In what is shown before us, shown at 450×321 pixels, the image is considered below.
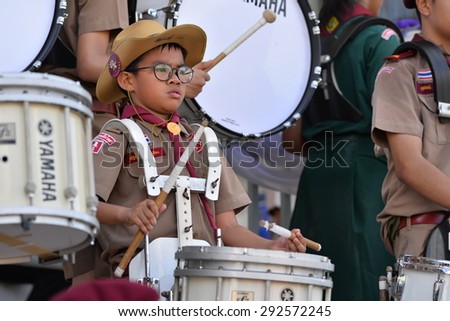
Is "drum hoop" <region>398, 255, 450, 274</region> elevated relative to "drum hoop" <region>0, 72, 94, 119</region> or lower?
lower

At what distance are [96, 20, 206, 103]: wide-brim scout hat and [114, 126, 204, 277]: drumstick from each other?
0.60 m

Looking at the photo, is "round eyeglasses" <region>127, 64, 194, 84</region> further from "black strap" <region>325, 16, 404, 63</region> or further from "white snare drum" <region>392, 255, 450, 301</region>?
"black strap" <region>325, 16, 404, 63</region>

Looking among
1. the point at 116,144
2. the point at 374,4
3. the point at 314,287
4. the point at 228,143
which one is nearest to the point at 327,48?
the point at 374,4

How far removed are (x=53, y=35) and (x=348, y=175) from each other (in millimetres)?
2016

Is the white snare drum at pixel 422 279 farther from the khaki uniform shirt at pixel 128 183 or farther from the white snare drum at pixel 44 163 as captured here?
the white snare drum at pixel 44 163

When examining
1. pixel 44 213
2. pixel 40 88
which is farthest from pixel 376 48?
pixel 44 213

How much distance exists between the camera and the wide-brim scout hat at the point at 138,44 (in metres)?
5.39

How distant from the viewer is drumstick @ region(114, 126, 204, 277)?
4852mm

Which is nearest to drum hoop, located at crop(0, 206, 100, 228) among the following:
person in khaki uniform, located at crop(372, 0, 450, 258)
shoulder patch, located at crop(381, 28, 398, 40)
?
person in khaki uniform, located at crop(372, 0, 450, 258)

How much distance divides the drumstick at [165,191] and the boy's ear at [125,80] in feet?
2.06

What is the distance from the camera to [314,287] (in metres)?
4.69

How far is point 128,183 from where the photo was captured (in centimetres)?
534
